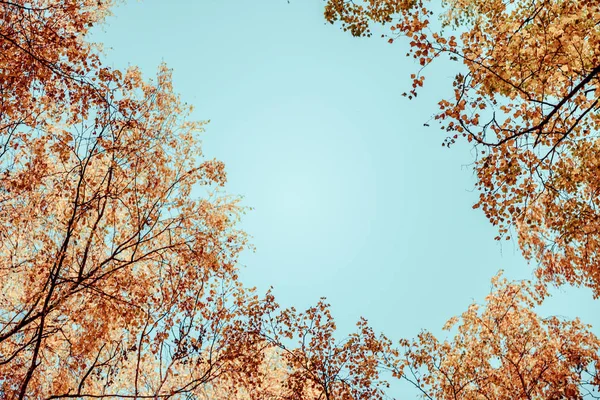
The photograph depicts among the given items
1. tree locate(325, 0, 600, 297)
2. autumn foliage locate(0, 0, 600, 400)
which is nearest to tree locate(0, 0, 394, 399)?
autumn foliage locate(0, 0, 600, 400)

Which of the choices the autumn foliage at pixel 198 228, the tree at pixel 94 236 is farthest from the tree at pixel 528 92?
the tree at pixel 94 236

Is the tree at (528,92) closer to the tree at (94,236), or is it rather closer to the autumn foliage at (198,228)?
the autumn foliage at (198,228)

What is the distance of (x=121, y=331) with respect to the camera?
12672 millimetres

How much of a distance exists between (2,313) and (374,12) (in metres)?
10.5

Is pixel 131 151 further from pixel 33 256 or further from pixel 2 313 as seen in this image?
pixel 2 313

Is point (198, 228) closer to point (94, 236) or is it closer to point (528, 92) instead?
point (94, 236)

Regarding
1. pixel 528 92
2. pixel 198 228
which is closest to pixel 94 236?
pixel 198 228

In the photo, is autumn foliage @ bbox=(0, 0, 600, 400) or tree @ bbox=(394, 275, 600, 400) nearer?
autumn foliage @ bbox=(0, 0, 600, 400)

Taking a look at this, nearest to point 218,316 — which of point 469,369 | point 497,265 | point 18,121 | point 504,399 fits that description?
point 18,121

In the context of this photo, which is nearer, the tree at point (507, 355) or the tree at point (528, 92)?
the tree at point (528, 92)

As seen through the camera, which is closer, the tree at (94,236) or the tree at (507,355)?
the tree at (94,236)

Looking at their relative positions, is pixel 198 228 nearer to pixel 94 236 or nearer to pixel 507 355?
pixel 94 236

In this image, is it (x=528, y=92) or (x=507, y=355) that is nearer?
(x=528, y=92)

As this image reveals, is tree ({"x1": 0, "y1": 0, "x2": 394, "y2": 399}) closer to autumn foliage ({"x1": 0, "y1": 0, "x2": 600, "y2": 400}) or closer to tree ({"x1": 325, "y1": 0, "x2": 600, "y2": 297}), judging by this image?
autumn foliage ({"x1": 0, "y1": 0, "x2": 600, "y2": 400})
